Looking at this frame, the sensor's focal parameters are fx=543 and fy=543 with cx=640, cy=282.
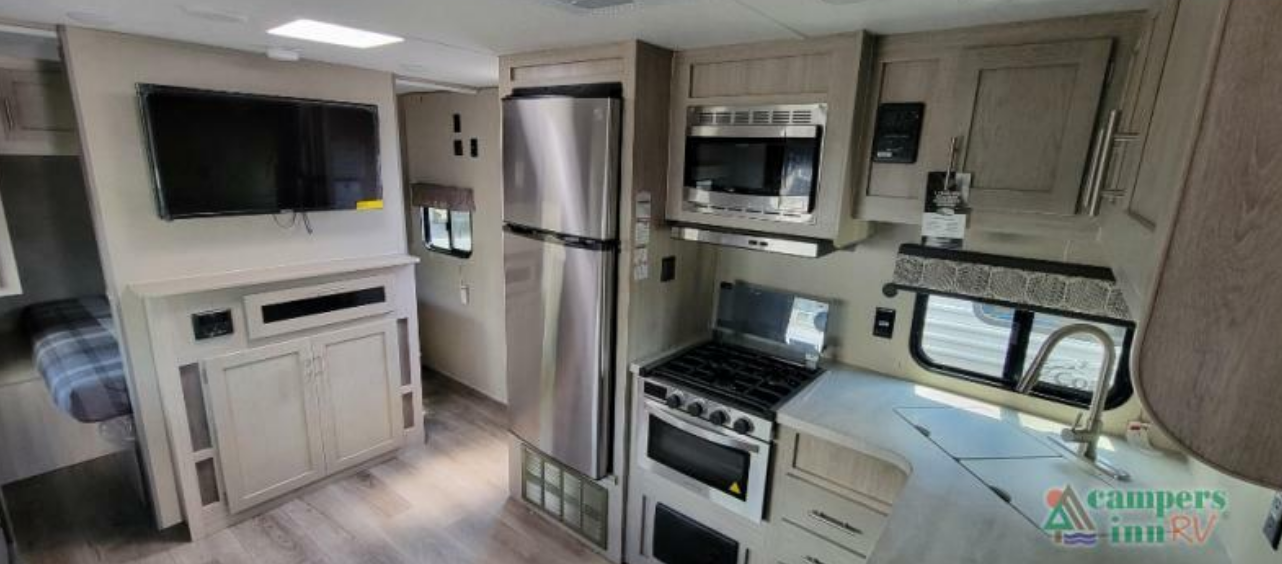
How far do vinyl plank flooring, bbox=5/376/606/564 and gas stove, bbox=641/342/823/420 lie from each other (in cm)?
108

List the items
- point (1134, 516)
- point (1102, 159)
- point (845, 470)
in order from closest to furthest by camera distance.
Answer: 1. point (1102, 159)
2. point (1134, 516)
3. point (845, 470)

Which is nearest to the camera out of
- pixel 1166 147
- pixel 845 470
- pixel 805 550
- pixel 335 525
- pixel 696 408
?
pixel 1166 147

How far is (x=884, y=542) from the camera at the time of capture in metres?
1.33

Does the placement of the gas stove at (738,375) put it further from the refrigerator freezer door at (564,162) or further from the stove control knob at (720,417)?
the refrigerator freezer door at (564,162)

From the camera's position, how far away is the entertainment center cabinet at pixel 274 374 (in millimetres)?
2424

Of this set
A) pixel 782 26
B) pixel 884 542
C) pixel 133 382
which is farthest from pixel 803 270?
pixel 133 382

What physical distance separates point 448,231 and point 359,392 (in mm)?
1445

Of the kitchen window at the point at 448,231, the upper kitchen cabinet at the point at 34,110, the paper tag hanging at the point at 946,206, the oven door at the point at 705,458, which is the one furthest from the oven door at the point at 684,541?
the upper kitchen cabinet at the point at 34,110

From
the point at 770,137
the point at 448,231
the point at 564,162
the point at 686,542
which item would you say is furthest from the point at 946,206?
the point at 448,231

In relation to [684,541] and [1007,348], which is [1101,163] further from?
[684,541]

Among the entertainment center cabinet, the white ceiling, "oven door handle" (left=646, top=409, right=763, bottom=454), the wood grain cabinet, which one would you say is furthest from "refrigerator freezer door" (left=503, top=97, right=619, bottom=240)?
the wood grain cabinet

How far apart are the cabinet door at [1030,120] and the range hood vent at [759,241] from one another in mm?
505

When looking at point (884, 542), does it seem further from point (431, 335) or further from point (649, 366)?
point (431, 335)

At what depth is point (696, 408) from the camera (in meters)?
2.12
